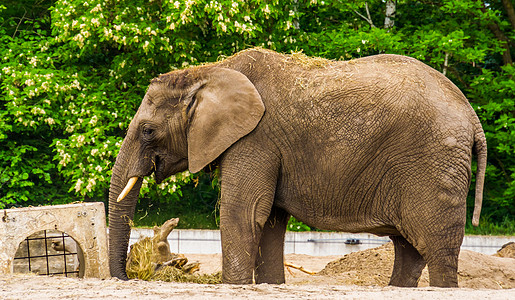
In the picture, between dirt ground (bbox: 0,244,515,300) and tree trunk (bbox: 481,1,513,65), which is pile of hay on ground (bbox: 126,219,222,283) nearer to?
dirt ground (bbox: 0,244,515,300)

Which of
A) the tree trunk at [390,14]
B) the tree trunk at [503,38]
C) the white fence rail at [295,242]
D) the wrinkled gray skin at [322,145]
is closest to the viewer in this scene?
the wrinkled gray skin at [322,145]

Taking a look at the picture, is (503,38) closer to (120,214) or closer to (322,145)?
(322,145)

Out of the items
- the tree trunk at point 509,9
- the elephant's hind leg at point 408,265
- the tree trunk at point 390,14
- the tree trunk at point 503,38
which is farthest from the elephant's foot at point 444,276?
the tree trunk at point 509,9

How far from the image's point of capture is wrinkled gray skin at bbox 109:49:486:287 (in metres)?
7.41

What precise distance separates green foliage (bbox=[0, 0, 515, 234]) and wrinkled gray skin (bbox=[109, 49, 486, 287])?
658 cm

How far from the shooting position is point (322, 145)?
7664 millimetres

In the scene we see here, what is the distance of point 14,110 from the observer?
15.7m

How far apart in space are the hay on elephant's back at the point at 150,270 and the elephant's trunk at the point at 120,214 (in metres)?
0.97

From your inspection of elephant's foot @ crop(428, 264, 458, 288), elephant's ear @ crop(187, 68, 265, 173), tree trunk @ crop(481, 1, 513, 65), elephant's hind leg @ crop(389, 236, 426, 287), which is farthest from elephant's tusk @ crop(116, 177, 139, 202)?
tree trunk @ crop(481, 1, 513, 65)

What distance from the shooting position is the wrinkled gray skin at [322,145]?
7414 mm

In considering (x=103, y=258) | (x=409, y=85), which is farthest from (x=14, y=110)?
(x=409, y=85)

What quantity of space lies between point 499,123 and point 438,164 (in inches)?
435

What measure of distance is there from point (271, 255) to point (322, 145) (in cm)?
151

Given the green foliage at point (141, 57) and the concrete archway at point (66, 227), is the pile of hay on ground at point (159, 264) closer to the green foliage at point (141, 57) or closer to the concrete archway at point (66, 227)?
the concrete archway at point (66, 227)
